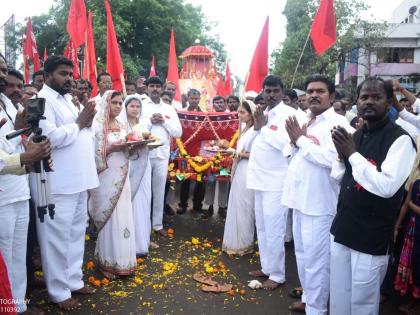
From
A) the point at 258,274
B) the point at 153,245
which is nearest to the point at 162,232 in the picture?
the point at 153,245

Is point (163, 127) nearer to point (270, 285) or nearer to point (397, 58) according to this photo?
point (270, 285)

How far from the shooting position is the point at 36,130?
2.94 metres

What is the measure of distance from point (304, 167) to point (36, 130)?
7.20 feet

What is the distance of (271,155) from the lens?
4645 mm

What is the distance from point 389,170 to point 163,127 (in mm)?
4487

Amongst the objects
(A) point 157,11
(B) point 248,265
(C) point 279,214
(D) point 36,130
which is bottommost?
(B) point 248,265

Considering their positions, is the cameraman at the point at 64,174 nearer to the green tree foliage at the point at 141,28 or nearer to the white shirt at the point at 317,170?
the white shirt at the point at 317,170

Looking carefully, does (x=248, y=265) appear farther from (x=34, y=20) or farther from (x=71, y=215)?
(x=34, y=20)

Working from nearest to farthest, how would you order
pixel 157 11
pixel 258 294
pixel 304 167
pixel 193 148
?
pixel 304 167, pixel 258 294, pixel 193 148, pixel 157 11

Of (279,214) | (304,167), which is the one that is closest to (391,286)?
(279,214)

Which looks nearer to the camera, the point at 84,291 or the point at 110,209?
the point at 84,291

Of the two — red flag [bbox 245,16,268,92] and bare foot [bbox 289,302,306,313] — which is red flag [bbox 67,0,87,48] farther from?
bare foot [bbox 289,302,306,313]

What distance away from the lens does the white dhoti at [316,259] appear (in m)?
3.58

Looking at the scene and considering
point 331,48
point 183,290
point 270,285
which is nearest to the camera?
point 183,290
